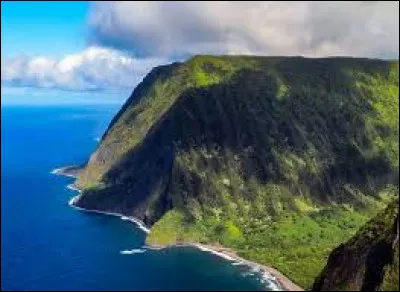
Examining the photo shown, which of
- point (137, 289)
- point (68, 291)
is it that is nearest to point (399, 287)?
point (137, 289)

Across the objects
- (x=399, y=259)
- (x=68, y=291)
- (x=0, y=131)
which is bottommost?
(x=68, y=291)

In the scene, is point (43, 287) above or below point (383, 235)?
below

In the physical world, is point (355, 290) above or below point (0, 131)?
below

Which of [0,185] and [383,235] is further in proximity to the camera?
[383,235]

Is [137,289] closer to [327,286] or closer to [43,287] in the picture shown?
[43,287]

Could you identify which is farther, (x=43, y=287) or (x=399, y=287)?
(x=43, y=287)

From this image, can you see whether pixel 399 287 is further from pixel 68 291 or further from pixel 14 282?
pixel 14 282

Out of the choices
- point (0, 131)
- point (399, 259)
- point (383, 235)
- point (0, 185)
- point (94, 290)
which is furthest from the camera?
point (383, 235)

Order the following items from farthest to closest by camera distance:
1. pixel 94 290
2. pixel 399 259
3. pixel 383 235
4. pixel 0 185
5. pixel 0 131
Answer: pixel 383 235, pixel 399 259, pixel 94 290, pixel 0 185, pixel 0 131

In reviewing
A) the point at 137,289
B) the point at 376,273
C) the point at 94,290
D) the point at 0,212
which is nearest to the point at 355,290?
the point at 376,273
